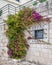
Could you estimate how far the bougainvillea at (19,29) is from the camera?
970 centimetres

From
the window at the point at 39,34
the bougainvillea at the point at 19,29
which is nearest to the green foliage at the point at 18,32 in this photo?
the bougainvillea at the point at 19,29

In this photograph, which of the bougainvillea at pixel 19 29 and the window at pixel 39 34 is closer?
the window at pixel 39 34

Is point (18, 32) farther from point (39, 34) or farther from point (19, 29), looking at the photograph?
point (39, 34)

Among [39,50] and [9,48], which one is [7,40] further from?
[39,50]

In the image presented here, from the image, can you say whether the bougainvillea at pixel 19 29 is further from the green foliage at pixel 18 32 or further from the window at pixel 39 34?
the window at pixel 39 34

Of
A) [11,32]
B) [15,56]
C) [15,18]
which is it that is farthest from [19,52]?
[15,18]

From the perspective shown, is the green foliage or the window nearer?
the window

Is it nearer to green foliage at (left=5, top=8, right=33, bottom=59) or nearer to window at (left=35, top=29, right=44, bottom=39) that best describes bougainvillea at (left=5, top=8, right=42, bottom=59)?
green foliage at (left=5, top=8, right=33, bottom=59)

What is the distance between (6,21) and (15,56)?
2.01m

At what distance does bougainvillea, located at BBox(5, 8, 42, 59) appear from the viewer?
9.70 m

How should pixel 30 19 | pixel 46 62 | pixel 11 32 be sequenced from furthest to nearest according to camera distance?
pixel 11 32 < pixel 30 19 < pixel 46 62

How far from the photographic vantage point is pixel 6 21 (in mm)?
10500

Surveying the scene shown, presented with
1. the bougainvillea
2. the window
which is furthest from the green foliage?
the window

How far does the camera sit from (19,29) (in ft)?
32.7
